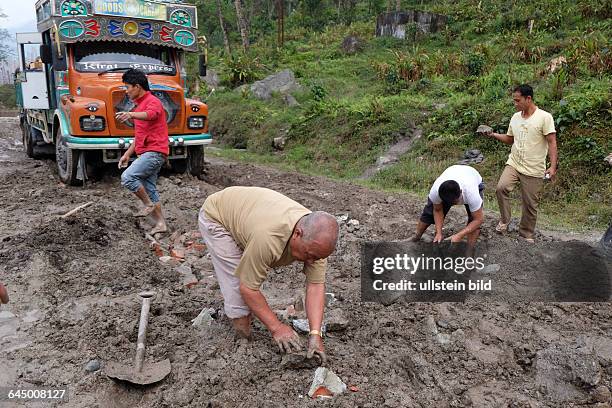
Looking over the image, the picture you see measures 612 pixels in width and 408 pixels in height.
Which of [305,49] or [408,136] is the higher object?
[305,49]

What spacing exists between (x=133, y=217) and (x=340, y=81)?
36.1 feet

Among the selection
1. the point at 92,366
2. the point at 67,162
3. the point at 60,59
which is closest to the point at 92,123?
the point at 67,162

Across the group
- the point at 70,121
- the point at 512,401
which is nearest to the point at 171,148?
the point at 70,121

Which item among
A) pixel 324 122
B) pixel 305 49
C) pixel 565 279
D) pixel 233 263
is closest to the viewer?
pixel 233 263

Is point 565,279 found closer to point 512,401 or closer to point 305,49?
point 512,401

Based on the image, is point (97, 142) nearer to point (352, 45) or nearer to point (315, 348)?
point (315, 348)

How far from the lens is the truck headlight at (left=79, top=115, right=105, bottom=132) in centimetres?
688

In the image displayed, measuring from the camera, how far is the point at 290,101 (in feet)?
46.8

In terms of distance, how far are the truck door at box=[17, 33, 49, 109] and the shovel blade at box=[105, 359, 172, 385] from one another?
6451mm

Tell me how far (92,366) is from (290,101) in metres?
11.8

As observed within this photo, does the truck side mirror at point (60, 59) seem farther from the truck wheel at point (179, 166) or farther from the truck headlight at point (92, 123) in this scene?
the truck wheel at point (179, 166)

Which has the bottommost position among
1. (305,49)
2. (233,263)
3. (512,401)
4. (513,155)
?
(512,401)

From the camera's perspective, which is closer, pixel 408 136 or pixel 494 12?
pixel 408 136

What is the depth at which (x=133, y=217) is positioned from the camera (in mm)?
5863
